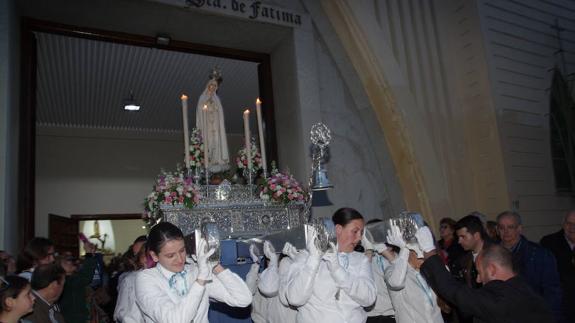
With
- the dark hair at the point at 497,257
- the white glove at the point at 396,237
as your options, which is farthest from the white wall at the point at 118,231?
the dark hair at the point at 497,257

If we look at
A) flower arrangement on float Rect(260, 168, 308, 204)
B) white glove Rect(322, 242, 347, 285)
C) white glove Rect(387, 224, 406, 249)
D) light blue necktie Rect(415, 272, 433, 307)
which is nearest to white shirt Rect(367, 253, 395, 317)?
light blue necktie Rect(415, 272, 433, 307)

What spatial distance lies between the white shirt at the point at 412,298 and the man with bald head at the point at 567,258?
180 centimetres

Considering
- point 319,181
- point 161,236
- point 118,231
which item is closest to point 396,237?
point 161,236

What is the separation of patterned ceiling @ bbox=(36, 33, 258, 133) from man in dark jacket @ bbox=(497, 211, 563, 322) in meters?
6.38

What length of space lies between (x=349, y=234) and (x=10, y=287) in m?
2.04

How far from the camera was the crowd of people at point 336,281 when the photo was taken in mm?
2604

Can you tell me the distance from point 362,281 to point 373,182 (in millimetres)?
4668

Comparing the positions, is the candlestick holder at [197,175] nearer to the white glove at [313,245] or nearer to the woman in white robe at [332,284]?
the woman in white robe at [332,284]

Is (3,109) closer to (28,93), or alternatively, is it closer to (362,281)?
(28,93)

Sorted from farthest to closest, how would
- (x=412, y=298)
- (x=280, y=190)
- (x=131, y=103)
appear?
(x=131, y=103) → (x=280, y=190) → (x=412, y=298)

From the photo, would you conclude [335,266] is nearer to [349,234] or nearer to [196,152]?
[349,234]

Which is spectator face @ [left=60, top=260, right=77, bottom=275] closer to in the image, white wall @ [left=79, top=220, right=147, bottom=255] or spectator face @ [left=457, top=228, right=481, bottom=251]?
spectator face @ [left=457, top=228, right=481, bottom=251]

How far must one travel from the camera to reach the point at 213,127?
6.14 metres

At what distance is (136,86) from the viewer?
34.4 feet
